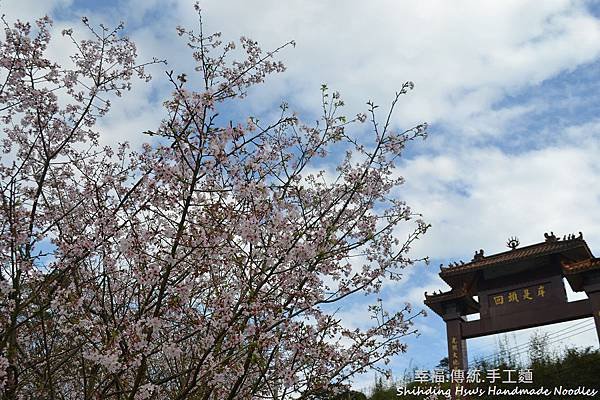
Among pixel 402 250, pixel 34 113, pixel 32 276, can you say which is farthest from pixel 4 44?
pixel 402 250

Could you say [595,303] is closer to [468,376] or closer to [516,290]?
[516,290]

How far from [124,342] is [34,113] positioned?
98.4 inches

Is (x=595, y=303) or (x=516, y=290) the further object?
(x=516, y=290)

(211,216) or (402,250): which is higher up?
(402,250)

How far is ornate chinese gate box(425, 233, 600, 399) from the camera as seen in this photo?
11.1 m

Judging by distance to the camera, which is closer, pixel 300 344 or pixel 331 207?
pixel 300 344

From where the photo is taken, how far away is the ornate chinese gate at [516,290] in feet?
36.6

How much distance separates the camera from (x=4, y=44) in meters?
4.50

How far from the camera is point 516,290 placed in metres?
12.1

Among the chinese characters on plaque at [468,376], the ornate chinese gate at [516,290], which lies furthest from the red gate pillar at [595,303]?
the chinese characters on plaque at [468,376]

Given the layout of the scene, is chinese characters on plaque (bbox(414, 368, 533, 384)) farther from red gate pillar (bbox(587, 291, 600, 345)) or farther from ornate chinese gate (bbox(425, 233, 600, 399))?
red gate pillar (bbox(587, 291, 600, 345))

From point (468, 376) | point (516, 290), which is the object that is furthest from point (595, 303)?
point (468, 376)

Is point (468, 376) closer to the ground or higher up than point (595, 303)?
closer to the ground

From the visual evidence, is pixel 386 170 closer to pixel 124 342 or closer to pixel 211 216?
pixel 211 216
